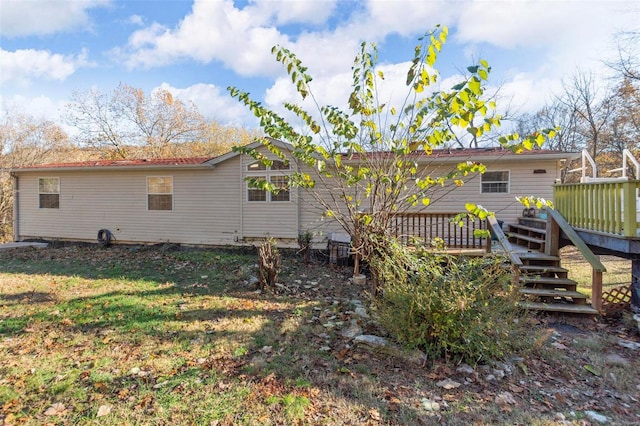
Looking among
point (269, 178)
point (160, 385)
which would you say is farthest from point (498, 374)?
point (269, 178)

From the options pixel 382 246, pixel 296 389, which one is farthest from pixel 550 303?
pixel 296 389

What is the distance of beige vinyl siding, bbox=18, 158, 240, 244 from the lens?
→ 10281 mm

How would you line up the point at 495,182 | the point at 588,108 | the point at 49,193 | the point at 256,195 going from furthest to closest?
the point at 588,108, the point at 49,193, the point at 256,195, the point at 495,182

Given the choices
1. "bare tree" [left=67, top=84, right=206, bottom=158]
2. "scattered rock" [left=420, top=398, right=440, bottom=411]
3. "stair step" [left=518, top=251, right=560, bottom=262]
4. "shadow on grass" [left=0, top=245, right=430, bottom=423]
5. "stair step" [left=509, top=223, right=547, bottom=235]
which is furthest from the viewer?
"bare tree" [left=67, top=84, right=206, bottom=158]

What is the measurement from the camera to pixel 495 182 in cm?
875

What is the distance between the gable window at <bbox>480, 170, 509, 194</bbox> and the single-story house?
1.0 inches

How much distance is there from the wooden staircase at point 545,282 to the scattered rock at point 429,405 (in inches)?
92.6

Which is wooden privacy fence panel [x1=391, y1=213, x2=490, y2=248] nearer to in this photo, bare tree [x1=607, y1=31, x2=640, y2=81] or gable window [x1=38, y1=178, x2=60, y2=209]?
bare tree [x1=607, y1=31, x2=640, y2=81]

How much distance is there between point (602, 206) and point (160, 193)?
37.9 ft

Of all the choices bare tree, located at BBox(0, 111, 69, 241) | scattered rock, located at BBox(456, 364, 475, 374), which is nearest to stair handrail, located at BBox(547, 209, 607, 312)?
scattered rock, located at BBox(456, 364, 475, 374)

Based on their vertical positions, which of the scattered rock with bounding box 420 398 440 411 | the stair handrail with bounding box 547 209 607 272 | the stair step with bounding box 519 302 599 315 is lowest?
the scattered rock with bounding box 420 398 440 411

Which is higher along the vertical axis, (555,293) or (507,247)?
(507,247)

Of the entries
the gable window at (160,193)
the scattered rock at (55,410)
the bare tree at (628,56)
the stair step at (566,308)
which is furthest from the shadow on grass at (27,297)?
the bare tree at (628,56)

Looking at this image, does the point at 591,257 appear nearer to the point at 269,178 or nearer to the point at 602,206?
the point at 602,206
